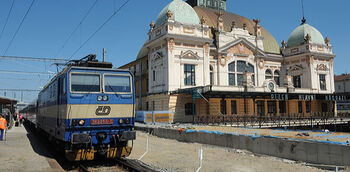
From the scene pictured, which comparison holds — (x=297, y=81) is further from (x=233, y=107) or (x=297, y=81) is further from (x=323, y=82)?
(x=233, y=107)

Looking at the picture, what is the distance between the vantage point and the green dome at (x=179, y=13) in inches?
1491

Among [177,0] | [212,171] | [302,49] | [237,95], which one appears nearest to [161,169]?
[212,171]

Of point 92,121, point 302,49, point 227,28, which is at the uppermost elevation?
point 227,28

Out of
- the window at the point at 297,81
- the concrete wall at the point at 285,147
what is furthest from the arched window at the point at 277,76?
the concrete wall at the point at 285,147

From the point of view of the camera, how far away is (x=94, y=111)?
1127cm

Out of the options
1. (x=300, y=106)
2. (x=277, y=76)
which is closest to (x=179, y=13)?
(x=277, y=76)

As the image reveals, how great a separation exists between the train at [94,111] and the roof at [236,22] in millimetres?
34530

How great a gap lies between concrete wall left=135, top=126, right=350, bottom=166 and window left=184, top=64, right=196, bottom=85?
19.1 meters

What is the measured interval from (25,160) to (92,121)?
3.40 meters

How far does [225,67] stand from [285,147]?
3030cm

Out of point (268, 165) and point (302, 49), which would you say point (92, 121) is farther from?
point (302, 49)

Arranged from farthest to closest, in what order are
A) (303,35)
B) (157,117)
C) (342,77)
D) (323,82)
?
1. (342,77)
2. (323,82)
3. (303,35)
4. (157,117)

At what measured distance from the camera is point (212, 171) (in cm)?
1017

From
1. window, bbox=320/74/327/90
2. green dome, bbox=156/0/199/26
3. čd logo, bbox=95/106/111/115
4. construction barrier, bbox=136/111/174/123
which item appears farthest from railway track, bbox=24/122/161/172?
window, bbox=320/74/327/90
